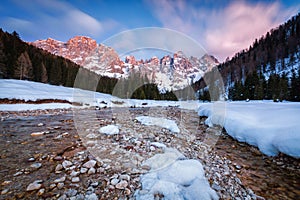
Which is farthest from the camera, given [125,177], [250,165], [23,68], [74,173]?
[23,68]

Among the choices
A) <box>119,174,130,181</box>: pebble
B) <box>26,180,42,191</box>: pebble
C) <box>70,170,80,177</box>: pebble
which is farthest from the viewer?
<box>70,170,80,177</box>: pebble

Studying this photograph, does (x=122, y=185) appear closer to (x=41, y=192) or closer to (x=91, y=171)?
(x=91, y=171)

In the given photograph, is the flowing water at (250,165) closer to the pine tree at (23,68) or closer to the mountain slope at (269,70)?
the mountain slope at (269,70)

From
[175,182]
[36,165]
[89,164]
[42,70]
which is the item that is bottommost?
[36,165]

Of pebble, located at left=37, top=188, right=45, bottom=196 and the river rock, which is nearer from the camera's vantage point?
pebble, located at left=37, top=188, right=45, bottom=196

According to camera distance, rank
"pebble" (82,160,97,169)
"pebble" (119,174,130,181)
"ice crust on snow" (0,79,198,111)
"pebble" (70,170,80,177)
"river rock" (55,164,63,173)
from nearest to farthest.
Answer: "pebble" (119,174,130,181) → "pebble" (70,170,80,177) → "river rock" (55,164,63,173) → "pebble" (82,160,97,169) → "ice crust on snow" (0,79,198,111)

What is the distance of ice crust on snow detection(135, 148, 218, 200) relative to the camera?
1.99 metres

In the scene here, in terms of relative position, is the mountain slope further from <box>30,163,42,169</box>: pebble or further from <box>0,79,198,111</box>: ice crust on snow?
<box>30,163,42,169</box>: pebble

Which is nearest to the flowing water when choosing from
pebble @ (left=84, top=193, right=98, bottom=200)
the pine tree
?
pebble @ (left=84, top=193, right=98, bottom=200)

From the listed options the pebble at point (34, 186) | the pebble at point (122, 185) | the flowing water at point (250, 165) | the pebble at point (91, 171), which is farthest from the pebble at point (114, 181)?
the flowing water at point (250, 165)

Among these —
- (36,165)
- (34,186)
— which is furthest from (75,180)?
(36,165)

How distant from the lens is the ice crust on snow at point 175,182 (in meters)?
1.99

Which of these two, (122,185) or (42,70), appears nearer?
(122,185)

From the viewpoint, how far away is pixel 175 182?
224cm
